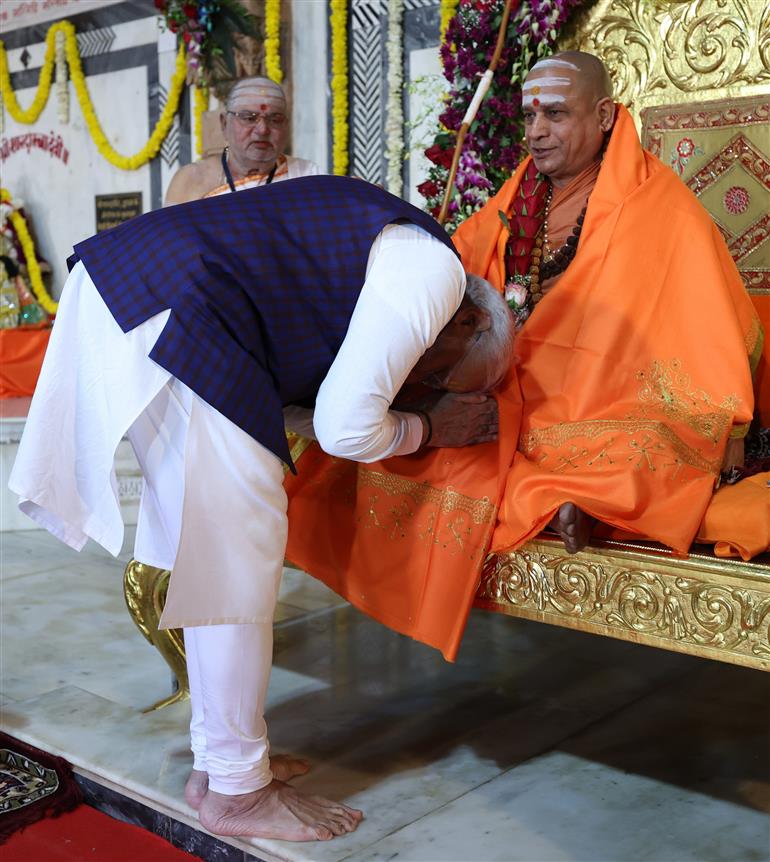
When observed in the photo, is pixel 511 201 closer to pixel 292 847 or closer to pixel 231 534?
pixel 231 534

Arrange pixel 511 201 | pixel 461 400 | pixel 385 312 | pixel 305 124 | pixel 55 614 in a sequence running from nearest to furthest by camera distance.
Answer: pixel 385 312 → pixel 461 400 → pixel 511 201 → pixel 55 614 → pixel 305 124

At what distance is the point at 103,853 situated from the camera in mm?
2512

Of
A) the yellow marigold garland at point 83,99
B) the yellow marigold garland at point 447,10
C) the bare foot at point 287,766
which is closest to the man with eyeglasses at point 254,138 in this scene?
the yellow marigold garland at point 447,10

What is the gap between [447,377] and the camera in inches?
101

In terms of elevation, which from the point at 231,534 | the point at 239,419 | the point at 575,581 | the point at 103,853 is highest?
the point at 239,419

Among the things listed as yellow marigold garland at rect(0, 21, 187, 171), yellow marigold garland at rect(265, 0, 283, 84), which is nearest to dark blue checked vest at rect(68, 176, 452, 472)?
yellow marigold garland at rect(265, 0, 283, 84)

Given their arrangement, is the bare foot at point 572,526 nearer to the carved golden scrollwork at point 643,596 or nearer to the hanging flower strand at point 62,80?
the carved golden scrollwork at point 643,596

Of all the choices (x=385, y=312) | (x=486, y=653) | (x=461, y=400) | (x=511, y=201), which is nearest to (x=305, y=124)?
(x=511, y=201)

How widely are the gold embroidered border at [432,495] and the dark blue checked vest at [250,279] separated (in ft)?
1.65

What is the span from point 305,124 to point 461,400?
4636 millimetres

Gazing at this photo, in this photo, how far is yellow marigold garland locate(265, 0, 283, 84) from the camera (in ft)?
21.9

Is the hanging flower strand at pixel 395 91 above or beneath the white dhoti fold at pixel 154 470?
above

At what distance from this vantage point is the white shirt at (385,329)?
7.05 feet

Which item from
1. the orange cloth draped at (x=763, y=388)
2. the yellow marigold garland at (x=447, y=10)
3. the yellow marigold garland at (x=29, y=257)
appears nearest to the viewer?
the orange cloth draped at (x=763, y=388)
